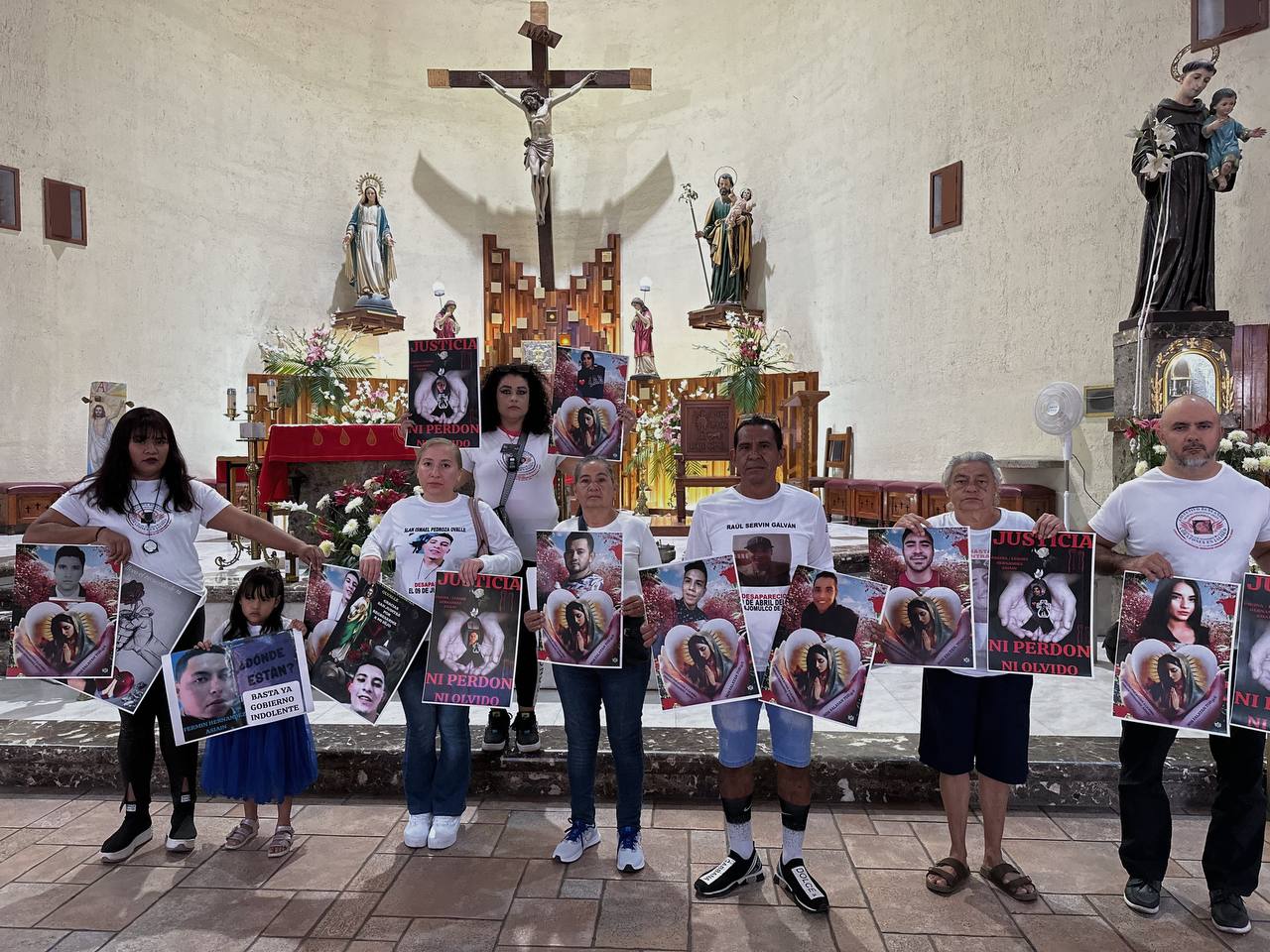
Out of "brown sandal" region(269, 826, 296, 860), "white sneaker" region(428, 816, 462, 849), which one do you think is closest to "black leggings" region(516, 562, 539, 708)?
"white sneaker" region(428, 816, 462, 849)

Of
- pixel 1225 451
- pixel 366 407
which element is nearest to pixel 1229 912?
pixel 1225 451

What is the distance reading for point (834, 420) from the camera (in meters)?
10.5

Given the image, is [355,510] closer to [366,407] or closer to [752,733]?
[752,733]

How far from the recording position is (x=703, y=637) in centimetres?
241

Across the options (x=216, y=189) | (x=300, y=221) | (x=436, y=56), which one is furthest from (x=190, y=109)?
(x=436, y=56)

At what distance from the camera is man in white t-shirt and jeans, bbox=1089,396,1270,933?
7.42 feet

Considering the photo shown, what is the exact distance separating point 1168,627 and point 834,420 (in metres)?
8.39

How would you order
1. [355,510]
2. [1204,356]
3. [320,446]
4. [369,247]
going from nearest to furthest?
[355,510] < [1204,356] < [320,446] < [369,247]

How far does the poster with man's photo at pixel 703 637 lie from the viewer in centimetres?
239

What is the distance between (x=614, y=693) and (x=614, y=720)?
0.27 feet

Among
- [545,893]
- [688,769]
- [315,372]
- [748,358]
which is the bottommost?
[545,893]

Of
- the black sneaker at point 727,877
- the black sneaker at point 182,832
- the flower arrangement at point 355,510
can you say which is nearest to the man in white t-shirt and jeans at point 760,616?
the black sneaker at point 727,877

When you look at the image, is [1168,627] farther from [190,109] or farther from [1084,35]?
[190,109]

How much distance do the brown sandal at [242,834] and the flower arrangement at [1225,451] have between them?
14.3 ft
